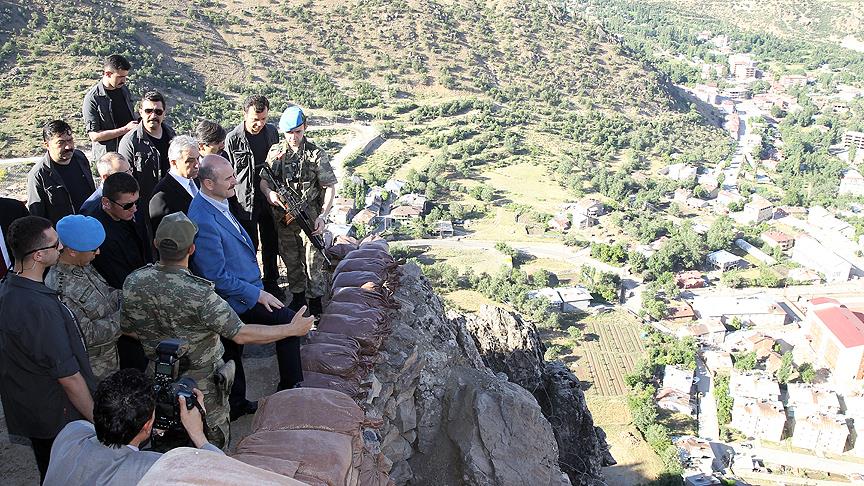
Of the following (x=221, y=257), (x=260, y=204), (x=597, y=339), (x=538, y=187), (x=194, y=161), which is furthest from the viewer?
(x=538, y=187)

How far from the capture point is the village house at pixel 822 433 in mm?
19516

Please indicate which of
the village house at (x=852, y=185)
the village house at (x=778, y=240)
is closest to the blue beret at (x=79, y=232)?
the village house at (x=778, y=240)

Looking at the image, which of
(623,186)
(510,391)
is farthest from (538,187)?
(510,391)

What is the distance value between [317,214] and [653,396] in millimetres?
18274

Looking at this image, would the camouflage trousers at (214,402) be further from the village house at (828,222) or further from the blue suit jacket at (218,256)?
the village house at (828,222)

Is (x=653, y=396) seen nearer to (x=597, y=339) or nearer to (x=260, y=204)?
(x=597, y=339)

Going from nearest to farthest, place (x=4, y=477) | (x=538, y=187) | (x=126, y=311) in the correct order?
(x=126, y=311) → (x=4, y=477) → (x=538, y=187)

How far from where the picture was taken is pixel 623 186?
38312mm

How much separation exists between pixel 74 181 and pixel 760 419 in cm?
2050

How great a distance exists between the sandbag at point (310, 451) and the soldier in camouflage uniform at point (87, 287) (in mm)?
Answer: 1017

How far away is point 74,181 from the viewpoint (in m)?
5.19

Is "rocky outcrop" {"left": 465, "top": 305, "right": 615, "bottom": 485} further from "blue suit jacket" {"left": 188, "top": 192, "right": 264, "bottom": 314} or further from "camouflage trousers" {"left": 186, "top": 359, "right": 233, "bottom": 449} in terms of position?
"camouflage trousers" {"left": 186, "top": 359, "right": 233, "bottom": 449}

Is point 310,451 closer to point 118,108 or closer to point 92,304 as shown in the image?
point 92,304

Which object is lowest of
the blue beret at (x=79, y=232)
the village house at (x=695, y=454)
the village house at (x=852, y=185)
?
the village house at (x=852, y=185)
